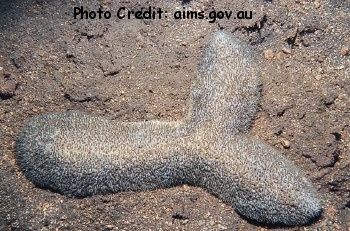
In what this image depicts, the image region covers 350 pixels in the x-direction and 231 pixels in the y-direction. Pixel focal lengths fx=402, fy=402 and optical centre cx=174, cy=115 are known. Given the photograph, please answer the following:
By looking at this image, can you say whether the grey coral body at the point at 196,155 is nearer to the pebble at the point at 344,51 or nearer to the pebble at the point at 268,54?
the pebble at the point at 268,54

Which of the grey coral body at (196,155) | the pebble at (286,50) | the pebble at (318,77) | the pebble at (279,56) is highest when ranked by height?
the pebble at (286,50)

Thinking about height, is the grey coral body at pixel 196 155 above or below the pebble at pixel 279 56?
below

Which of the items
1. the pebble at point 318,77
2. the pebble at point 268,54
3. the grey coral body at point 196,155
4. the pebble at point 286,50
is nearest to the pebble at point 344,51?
the pebble at point 318,77

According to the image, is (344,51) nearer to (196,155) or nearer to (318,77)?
(318,77)

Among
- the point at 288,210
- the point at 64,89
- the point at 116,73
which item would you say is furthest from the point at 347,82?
the point at 64,89

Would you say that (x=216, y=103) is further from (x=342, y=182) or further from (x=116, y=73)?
(x=342, y=182)

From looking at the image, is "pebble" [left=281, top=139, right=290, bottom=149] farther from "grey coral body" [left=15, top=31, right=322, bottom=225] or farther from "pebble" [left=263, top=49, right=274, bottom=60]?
"pebble" [left=263, top=49, right=274, bottom=60]

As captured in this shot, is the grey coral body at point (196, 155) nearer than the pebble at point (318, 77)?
Yes

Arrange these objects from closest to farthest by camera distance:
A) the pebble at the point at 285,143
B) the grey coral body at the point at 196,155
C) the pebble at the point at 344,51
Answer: the grey coral body at the point at 196,155 → the pebble at the point at 285,143 → the pebble at the point at 344,51

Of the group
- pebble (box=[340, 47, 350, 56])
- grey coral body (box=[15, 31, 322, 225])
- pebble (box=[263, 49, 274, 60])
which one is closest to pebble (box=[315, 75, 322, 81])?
pebble (box=[340, 47, 350, 56])
